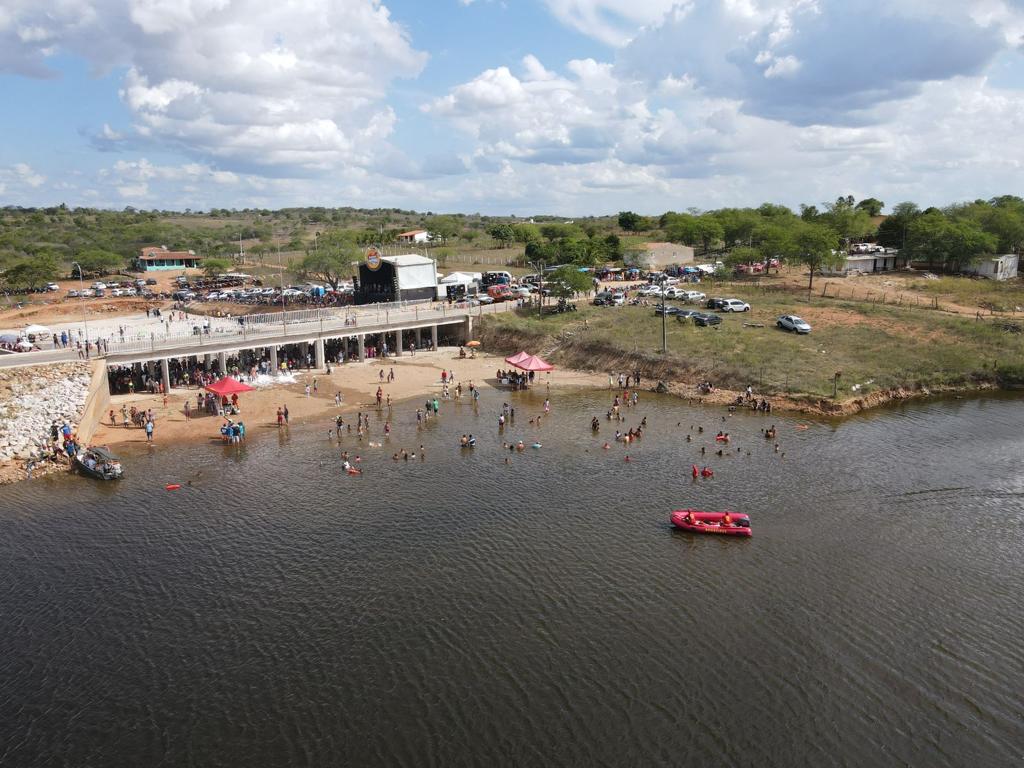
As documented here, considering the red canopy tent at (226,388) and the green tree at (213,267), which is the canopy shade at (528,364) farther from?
the green tree at (213,267)

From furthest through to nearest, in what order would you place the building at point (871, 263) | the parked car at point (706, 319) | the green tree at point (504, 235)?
the green tree at point (504, 235) < the building at point (871, 263) < the parked car at point (706, 319)

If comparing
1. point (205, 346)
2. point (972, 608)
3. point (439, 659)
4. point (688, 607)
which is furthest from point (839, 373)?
point (205, 346)

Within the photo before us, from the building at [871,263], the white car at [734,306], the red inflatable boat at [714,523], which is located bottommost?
the red inflatable boat at [714,523]

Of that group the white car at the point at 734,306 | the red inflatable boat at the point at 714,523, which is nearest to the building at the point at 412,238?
the white car at the point at 734,306

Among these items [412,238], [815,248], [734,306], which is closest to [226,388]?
[734,306]

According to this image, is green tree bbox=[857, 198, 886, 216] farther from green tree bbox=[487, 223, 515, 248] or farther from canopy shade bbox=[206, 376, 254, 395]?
canopy shade bbox=[206, 376, 254, 395]

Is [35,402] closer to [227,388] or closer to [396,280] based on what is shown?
[227,388]
